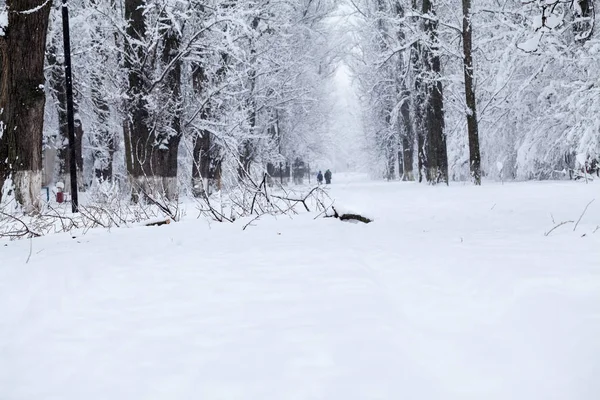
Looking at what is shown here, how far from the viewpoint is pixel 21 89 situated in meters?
6.02

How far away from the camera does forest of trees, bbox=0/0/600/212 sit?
6.24 meters

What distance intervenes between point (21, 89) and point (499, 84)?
1081cm

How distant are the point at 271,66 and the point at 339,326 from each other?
17882 millimetres

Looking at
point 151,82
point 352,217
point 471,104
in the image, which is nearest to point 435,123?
point 471,104

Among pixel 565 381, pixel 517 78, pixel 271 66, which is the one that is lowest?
pixel 565 381

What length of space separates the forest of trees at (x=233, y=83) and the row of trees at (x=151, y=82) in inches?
1.4

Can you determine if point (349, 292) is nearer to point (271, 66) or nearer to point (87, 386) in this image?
point (87, 386)

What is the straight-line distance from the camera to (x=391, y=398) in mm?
1324

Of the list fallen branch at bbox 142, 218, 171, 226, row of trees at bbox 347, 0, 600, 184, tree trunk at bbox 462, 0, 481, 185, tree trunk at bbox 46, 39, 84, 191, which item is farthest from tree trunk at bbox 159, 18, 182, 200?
tree trunk at bbox 462, 0, 481, 185

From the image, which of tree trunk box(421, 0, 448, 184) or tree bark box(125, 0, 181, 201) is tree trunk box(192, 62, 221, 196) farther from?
tree trunk box(421, 0, 448, 184)

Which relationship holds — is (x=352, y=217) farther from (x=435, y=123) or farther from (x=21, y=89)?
(x=435, y=123)

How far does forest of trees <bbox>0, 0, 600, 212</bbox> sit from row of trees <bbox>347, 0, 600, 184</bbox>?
0.06 m

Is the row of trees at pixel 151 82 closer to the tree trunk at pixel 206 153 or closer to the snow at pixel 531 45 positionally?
the tree trunk at pixel 206 153

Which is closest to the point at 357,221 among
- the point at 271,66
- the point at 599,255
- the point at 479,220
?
the point at 479,220
